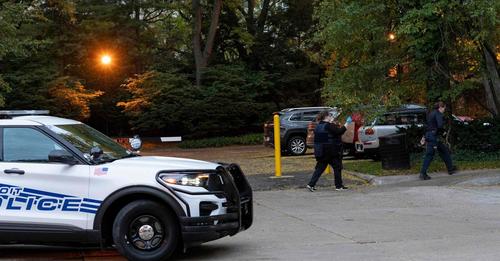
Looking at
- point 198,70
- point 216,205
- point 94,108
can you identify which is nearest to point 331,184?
point 216,205

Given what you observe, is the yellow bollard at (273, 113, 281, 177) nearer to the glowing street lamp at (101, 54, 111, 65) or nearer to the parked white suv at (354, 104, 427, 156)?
the parked white suv at (354, 104, 427, 156)

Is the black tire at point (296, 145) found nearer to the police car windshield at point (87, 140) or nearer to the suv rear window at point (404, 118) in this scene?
the suv rear window at point (404, 118)

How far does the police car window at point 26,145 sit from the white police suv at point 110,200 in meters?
0.01

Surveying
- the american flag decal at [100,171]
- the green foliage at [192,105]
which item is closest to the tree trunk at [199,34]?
the green foliage at [192,105]

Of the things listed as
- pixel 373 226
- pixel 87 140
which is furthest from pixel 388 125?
pixel 87 140

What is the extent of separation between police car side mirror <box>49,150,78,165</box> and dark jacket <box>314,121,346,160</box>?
7596mm

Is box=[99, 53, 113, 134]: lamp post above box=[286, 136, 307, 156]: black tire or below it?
above

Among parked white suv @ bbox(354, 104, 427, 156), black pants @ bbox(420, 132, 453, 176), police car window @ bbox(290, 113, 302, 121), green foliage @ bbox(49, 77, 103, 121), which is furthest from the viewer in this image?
green foliage @ bbox(49, 77, 103, 121)

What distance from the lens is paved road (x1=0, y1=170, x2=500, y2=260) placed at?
25.1ft

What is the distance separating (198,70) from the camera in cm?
3572

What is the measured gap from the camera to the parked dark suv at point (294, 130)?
23.7 m

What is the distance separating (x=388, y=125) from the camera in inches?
750

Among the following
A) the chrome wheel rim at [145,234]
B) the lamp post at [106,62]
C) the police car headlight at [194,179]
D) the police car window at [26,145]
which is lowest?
the chrome wheel rim at [145,234]

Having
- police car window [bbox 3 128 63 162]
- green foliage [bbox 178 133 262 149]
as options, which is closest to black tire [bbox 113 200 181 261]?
police car window [bbox 3 128 63 162]
